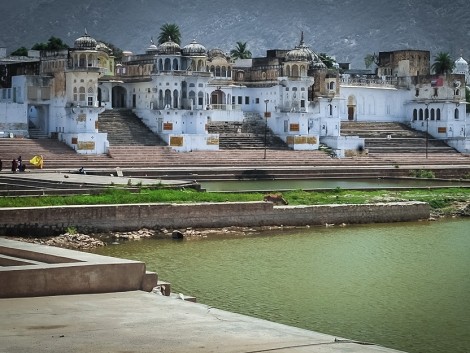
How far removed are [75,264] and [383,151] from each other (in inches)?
2142

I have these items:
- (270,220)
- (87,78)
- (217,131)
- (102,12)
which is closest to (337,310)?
(270,220)

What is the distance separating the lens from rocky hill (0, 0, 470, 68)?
15012 cm

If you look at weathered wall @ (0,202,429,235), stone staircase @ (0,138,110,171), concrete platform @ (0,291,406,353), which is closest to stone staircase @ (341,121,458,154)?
stone staircase @ (0,138,110,171)

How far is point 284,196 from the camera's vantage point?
137ft

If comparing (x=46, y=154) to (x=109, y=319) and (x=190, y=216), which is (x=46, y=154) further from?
(x=109, y=319)

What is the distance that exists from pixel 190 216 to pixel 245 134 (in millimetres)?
33631

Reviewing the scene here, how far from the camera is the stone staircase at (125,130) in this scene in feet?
206

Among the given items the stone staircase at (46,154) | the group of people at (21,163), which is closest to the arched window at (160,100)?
the stone staircase at (46,154)

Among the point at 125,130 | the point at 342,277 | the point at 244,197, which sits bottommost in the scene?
the point at 342,277

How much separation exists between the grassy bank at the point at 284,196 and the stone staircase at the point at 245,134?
66.4 ft

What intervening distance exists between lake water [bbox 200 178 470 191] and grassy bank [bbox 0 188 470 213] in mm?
5117

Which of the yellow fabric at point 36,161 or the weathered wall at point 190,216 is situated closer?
the weathered wall at point 190,216

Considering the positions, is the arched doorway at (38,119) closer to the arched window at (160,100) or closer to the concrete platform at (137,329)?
the arched window at (160,100)

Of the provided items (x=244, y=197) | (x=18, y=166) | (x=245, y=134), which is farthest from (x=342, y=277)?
(x=245, y=134)
